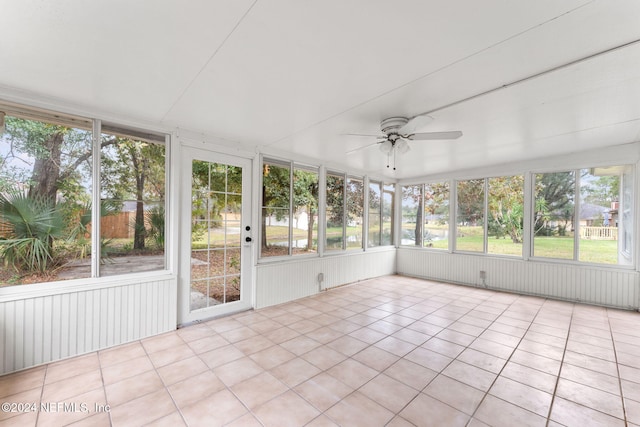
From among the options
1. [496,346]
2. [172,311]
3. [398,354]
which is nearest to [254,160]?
[172,311]

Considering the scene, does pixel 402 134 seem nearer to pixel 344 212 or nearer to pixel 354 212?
pixel 344 212

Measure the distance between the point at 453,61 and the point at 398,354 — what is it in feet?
A: 8.65

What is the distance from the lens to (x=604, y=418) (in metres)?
1.87

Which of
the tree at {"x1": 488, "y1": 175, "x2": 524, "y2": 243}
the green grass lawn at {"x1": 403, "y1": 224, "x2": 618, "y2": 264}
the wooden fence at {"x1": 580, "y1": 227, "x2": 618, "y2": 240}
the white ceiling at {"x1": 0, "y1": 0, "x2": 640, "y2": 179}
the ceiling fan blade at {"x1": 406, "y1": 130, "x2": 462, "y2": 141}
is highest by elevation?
the white ceiling at {"x1": 0, "y1": 0, "x2": 640, "y2": 179}

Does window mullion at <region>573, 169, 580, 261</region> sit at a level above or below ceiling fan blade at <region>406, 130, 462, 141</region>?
below

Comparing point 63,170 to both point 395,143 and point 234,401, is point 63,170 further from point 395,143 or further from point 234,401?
point 395,143

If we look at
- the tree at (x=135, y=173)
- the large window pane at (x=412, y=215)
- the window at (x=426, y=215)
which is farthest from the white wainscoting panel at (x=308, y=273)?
the tree at (x=135, y=173)

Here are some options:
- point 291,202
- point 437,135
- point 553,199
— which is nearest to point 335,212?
point 291,202

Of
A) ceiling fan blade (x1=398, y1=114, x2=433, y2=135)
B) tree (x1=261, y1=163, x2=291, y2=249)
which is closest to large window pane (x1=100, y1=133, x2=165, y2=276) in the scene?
tree (x1=261, y1=163, x2=291, y2=249)

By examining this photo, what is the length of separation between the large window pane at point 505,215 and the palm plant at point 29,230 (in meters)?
6.67

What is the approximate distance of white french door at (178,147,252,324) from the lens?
3.38 metres

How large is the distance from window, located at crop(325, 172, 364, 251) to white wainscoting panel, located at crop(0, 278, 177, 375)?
2.94 meters

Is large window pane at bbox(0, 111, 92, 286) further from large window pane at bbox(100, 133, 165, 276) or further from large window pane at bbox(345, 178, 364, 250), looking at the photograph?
large window pane at bbox(345, 178, 364, 250)

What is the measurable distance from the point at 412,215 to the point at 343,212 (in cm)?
211
